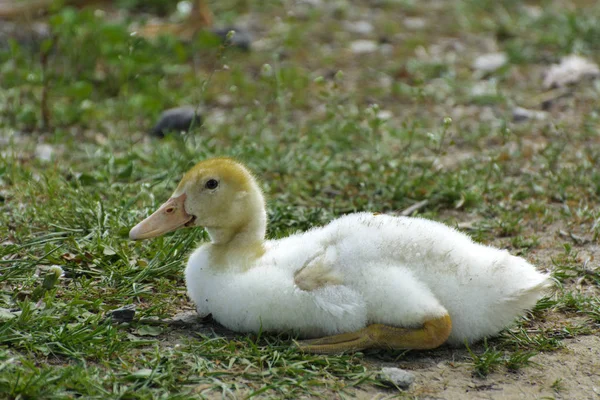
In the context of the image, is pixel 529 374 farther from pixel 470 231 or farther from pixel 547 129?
pixel 547 129

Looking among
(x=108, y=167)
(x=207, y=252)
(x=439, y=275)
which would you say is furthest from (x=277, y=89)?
(x=439, y=275)

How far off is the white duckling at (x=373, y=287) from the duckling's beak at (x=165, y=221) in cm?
29

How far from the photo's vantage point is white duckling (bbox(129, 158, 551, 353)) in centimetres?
398

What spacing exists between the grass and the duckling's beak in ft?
1.22

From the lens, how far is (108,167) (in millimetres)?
6324

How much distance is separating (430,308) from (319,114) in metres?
4.51

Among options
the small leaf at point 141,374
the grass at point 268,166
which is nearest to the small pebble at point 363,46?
the grass at point 268,166

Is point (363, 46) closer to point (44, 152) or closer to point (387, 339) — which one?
point (44, 152)

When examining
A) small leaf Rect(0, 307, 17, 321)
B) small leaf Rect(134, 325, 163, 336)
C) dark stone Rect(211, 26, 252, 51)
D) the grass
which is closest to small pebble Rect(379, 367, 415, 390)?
the grass

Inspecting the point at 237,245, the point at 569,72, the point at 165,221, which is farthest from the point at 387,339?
the point at 569,72

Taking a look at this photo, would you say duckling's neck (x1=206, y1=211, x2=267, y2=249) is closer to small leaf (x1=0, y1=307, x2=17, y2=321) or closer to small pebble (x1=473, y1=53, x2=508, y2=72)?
small leaf (x1=0, y1=307, x2=17, y2=321)

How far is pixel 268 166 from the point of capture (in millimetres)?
6590

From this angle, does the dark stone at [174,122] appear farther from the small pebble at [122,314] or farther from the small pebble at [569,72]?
the small pebble at [569,72]

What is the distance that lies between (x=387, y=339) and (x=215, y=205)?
1131mm
